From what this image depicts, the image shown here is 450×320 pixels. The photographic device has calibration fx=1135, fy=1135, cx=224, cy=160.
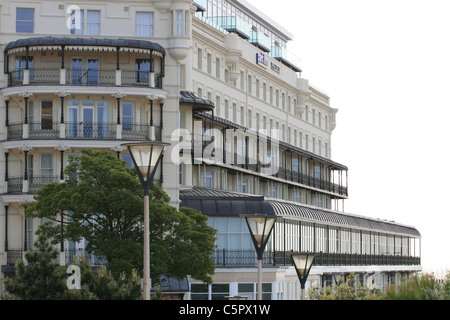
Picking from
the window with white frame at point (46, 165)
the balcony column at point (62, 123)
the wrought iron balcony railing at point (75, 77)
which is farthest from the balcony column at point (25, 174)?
the wrought iron balcony railing at point (75, 77)

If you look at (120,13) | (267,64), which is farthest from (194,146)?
Answer: (267,64)

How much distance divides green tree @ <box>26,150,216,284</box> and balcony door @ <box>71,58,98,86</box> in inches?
420

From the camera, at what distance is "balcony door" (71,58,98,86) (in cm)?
6297

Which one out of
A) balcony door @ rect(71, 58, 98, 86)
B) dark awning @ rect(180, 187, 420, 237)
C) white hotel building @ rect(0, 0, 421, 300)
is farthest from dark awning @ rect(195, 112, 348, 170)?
balcony door @ rect(71, 58, 98, 86)

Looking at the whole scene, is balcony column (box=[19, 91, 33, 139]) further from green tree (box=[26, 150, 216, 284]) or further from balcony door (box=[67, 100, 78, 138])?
green tree (box=[26, 150, 216, 284])

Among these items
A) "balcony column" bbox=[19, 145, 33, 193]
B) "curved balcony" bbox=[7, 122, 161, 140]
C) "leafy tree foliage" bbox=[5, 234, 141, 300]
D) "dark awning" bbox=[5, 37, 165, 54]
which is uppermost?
"dark awning" bbox=[5, 37, 165, 54]

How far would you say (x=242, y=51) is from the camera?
92.7 m

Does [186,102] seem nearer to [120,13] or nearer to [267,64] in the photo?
[120,13]

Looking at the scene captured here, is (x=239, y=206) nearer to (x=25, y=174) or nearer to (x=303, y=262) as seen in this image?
(x=25, y=174)

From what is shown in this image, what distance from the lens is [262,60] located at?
99000 millimetres

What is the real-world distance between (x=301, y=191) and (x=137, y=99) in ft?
156

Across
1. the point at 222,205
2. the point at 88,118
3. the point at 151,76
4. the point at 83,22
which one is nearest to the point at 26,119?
the point at 88,118

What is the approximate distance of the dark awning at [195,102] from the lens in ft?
242

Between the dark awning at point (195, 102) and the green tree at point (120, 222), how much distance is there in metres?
21.0
